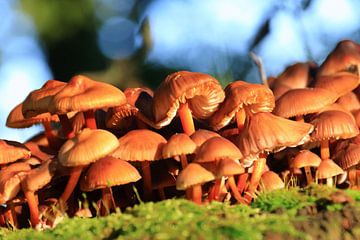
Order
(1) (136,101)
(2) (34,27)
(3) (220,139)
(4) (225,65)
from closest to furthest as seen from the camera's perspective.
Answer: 1. (3) (220,139)
2. (1) (136,101)
3. (4) (225,65)
4. (2) (34,27)

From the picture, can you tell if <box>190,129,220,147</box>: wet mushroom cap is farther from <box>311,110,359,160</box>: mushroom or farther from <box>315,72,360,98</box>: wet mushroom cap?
<box>315,72,360,98</box>: wet mushroom cap

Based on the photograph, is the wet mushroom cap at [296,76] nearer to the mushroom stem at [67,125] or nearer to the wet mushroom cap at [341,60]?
the wet mushroom cap at [341,60]

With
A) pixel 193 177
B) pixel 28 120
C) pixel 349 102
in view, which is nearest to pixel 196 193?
pixel 193 177

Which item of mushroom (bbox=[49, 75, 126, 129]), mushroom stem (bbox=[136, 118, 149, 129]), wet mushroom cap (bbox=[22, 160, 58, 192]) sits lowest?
wet mushroom cap (bbox=[22, 160, 58, 192])

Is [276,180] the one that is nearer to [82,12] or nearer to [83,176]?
[83,176]

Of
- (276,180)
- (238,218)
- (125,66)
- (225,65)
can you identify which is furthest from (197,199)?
(125,66)

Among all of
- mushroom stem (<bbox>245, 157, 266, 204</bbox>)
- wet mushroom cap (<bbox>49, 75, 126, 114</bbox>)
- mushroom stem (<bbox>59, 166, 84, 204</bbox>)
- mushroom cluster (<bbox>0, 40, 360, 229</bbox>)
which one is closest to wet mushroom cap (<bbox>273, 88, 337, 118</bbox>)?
mushroom cluster (<bbox>0, 40, 360, 229</bbox>)

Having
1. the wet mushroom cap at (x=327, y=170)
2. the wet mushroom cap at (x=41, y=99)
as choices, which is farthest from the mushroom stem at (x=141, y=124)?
the wet mushroom cap at (x=327, y=170)
